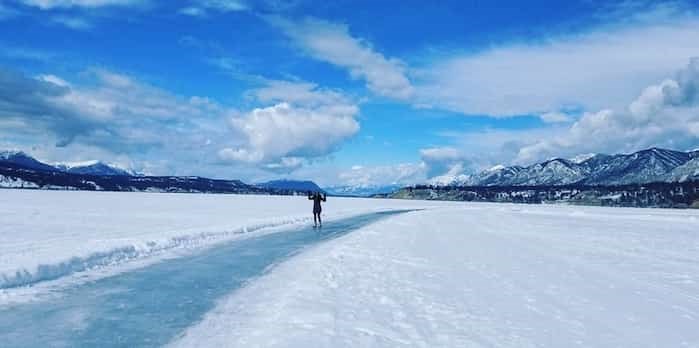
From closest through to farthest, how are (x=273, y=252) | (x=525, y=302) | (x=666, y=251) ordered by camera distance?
(x=525, y=302) → (x=273, y=252) → (x=666, y=251)

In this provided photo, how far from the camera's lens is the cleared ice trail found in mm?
6895

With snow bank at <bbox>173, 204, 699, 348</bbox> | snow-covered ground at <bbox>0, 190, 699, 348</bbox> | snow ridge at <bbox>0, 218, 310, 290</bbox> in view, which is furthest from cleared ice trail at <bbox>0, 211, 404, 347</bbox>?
snow ridge at <bbox>0, 218, 310, 290</bbox>

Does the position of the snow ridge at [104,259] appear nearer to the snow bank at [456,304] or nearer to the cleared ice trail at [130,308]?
the cleared ice trail at [130,308]

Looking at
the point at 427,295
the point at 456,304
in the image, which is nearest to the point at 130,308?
the point at 427,295

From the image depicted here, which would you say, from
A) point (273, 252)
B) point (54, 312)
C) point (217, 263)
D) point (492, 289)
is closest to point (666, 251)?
point (492, 289)

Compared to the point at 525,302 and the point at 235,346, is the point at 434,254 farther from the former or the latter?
the point at 235,346

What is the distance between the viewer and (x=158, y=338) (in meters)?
6.96

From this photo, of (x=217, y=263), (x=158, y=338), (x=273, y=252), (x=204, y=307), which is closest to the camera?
(x=158, y=338)

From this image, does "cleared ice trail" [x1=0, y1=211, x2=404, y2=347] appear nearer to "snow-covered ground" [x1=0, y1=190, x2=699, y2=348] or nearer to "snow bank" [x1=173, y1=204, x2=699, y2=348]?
"snow-covered ground" [x1=0, y1=190, x2=699, y2=348]

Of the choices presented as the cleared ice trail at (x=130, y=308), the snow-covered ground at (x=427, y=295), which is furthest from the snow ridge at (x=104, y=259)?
the cleared ice trail at (x=130, y=308)

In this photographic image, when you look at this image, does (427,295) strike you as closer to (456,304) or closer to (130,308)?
(456,304)

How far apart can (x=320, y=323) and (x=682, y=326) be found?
21.4 ft

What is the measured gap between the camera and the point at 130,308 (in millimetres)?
8695

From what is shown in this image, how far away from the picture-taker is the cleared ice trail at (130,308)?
6895mm
